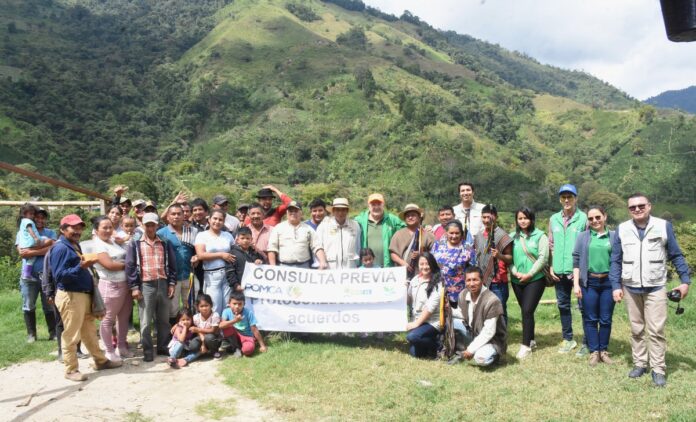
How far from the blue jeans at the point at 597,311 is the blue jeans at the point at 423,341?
5.51 ft

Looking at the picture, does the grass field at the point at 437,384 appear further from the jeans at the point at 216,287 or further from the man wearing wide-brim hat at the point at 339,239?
the man wearing wide-brim hat at the point at 339,239

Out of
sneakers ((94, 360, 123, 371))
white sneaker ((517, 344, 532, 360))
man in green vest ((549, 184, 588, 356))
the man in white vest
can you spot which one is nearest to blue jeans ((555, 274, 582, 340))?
man in green vest ((549, 184, 588, 356))

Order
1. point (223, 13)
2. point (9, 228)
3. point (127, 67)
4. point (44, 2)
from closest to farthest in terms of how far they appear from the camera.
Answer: point (9, 228) → point (127, 67) → point (44, 2) → point (223, 13)

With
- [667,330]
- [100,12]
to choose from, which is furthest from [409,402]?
[100,12]

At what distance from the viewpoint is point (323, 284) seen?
6.97 metres

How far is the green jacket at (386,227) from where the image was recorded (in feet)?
23.7

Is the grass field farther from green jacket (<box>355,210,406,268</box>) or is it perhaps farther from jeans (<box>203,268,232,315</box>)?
green jacket (<box>355,210,406,268</box>)

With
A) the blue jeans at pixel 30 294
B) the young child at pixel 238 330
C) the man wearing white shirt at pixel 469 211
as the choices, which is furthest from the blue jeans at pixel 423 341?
the blue jeans at pixel 30 294

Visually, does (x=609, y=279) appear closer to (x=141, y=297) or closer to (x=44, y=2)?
(x=141, y=297)

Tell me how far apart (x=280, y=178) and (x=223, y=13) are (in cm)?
8347

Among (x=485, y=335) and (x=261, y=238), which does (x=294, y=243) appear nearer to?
(x=261, y=238)

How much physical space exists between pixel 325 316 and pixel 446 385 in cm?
204

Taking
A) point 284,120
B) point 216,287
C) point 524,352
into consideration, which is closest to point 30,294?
point 216,287

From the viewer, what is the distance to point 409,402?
504 centimetres
